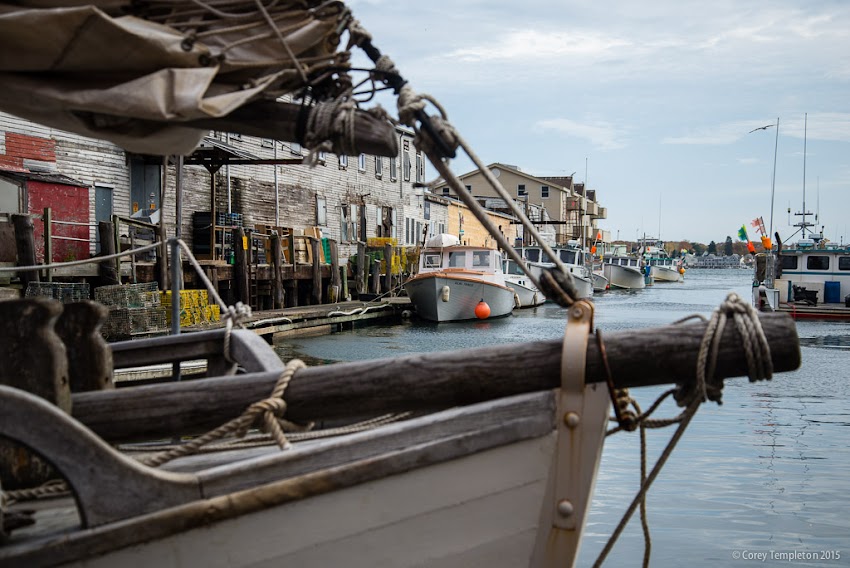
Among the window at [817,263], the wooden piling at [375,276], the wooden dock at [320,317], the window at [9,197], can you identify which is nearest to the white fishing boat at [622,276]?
the window at [817,263]

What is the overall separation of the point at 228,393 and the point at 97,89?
4.23 feet

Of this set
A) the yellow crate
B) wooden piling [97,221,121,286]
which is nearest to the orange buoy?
the yellow crate

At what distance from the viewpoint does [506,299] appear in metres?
31.2

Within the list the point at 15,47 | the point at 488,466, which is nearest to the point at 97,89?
the point at 15,47

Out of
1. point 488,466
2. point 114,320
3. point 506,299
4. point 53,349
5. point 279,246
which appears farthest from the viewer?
point 506,299

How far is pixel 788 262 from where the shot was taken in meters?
29.0

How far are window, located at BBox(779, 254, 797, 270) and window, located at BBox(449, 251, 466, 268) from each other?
11.2m

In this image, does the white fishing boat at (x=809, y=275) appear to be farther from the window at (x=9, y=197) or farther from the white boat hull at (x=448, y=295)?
the window at (x=9, y=197)

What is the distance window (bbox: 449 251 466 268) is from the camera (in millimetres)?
29698

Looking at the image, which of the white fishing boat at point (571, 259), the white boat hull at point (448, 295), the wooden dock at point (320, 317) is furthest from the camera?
the white fishing boat at point (571, 259)

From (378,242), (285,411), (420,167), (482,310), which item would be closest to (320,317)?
(482,310)

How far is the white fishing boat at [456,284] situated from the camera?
28125 millimetres

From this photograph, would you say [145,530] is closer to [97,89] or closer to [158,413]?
[158,413]

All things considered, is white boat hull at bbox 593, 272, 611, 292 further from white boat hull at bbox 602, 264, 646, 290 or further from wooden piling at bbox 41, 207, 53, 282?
wooden piling at bbox 41, 207, 53, 282
